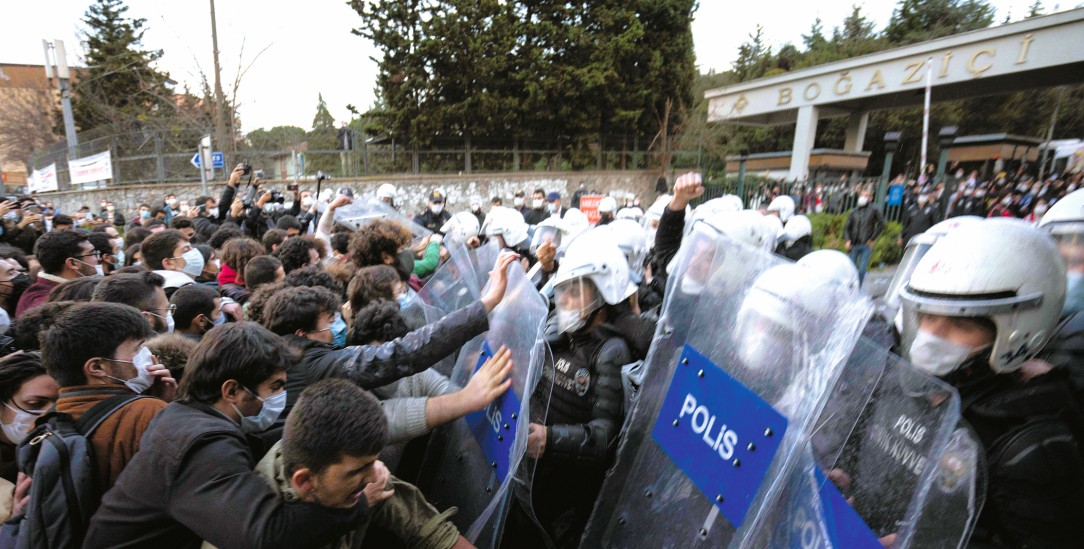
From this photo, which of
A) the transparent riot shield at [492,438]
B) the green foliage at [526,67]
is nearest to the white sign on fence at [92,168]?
the green foliage at [526,67]

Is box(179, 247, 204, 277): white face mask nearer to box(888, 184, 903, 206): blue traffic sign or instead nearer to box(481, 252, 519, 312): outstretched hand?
box(481, 252, 519, 312): outstretched hand

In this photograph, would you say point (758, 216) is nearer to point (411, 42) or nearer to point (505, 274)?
point (505, 274)

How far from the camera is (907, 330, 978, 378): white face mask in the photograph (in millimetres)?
1346

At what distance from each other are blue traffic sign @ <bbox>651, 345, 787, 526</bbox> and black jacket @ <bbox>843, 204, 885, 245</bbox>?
7.86 metres

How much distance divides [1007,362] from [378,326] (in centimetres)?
209

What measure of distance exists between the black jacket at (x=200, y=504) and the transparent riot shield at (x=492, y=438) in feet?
1.52

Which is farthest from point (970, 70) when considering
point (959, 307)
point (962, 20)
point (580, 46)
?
point (962, 20)

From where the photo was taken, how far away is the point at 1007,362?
1330mm

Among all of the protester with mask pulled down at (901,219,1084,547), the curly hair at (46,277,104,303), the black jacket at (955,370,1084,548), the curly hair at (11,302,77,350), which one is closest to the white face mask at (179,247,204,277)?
the curly hair at (46,277,104,303)

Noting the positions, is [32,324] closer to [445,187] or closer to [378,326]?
→ [378,326]

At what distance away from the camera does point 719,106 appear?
65.2ft

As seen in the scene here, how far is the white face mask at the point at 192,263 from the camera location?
3.69 meters

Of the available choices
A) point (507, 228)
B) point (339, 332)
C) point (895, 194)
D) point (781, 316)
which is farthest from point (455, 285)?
point (895, 194)

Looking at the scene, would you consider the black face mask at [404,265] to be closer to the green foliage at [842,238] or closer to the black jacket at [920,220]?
the black jacket at [920,220]
